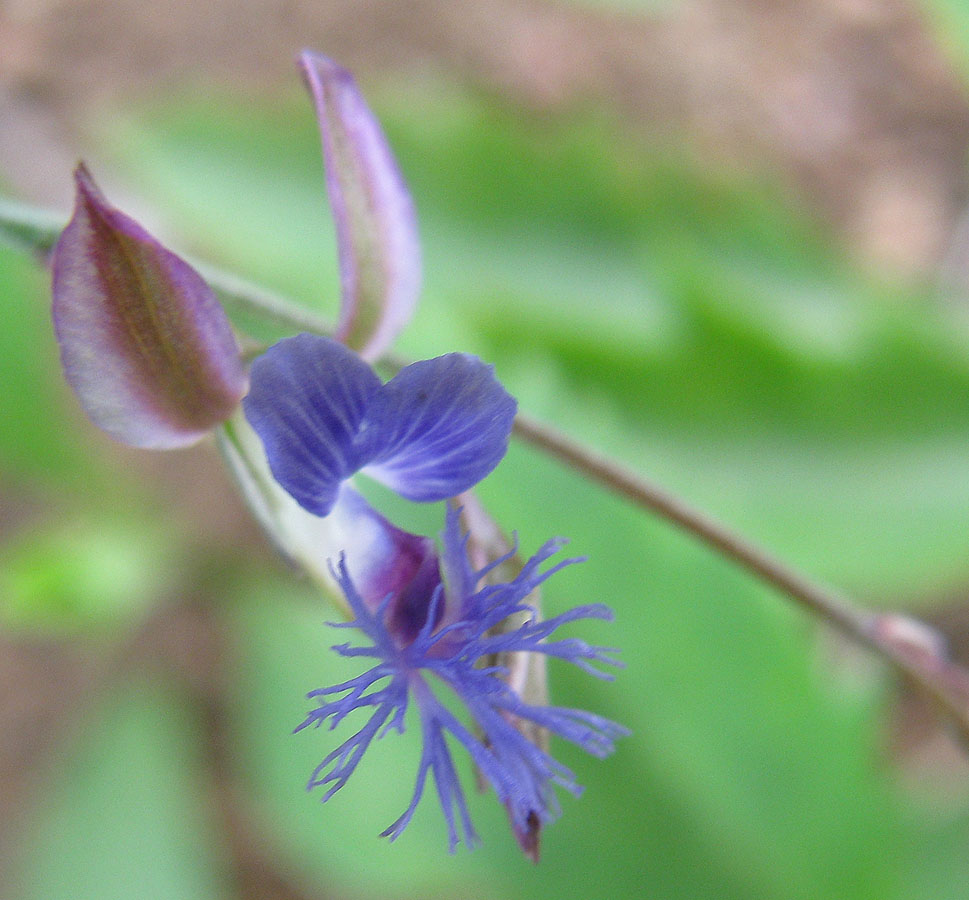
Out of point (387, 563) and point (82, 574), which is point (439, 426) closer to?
point (387, 563)

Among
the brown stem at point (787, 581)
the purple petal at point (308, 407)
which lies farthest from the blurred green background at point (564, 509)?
the purple petal at point (308, 407)

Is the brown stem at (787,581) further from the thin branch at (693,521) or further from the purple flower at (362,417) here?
the purple flower at (362,417)

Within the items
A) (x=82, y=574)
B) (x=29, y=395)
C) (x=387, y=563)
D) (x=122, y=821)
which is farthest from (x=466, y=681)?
(x=122, y=821)

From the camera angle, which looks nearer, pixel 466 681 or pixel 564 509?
pixel 466 681

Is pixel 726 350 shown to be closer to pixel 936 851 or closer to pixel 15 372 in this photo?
pixel 936 851

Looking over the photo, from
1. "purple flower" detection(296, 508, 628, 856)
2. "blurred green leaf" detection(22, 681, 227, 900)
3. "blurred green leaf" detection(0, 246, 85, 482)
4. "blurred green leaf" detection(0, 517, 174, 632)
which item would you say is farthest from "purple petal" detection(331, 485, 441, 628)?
"blurred green leaf" detection(22, 681, 227, 900)

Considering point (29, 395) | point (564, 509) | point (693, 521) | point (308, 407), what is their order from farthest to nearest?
point (29, 395) < point (564, 509) < point (693, 521) < point (308, 407)
